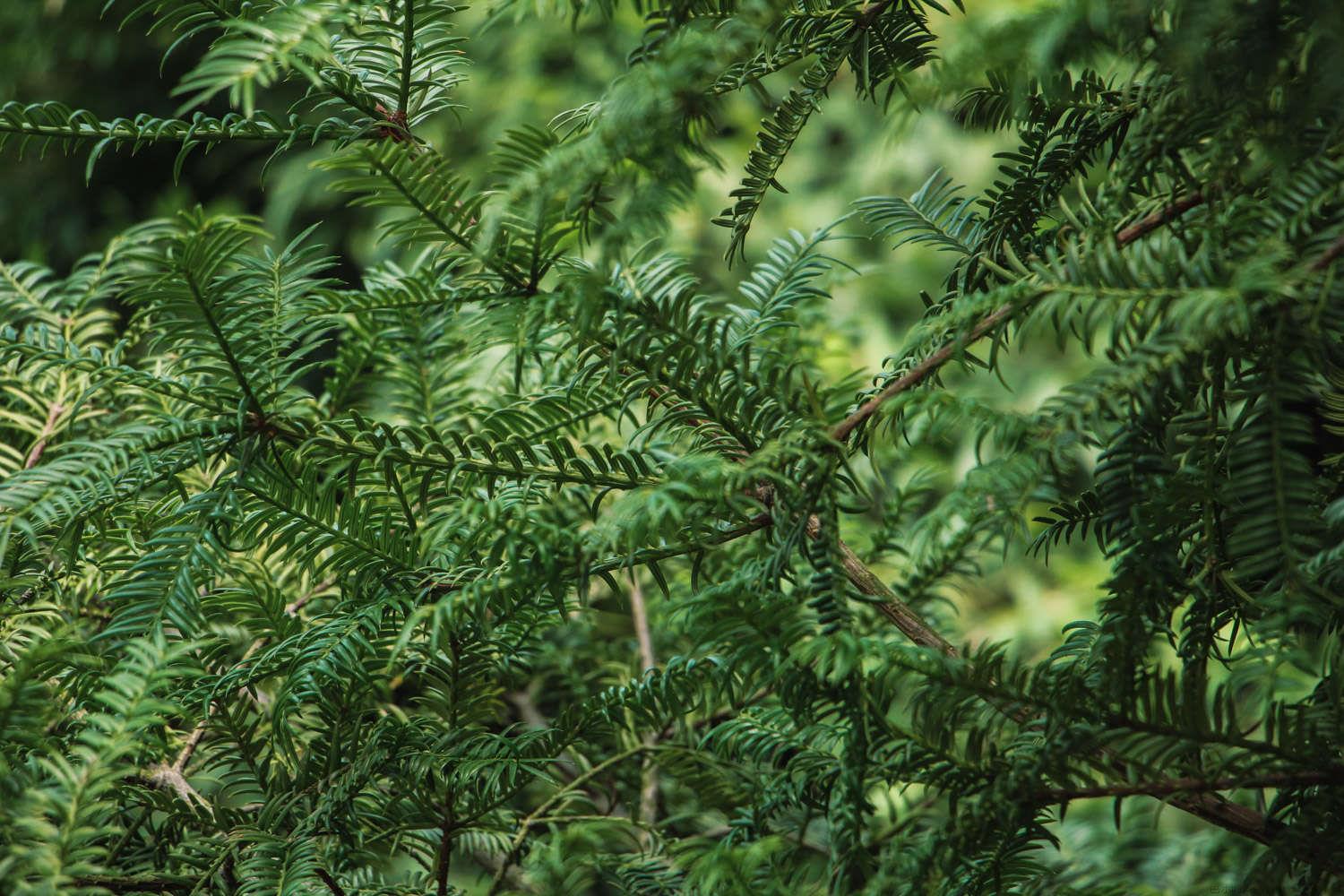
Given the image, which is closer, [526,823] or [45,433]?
[526,823]

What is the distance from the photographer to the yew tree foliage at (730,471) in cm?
33

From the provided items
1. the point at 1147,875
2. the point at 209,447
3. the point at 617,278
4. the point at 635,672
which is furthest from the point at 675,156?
the point at 1147,875

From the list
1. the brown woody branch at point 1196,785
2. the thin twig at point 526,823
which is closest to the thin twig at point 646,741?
the thin twig at point 526,823

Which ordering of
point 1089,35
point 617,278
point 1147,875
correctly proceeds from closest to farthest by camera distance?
point 1089,35 → point 617,278 → point 1147,875

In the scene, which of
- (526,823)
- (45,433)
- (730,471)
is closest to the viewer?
(730,471)

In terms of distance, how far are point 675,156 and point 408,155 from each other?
11cm

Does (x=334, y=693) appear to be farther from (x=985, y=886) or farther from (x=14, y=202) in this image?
(x=14, y=202)

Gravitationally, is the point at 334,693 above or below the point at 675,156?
below

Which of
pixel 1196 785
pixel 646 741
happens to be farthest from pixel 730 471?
pixel 646 741

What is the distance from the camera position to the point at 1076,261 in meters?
0.35

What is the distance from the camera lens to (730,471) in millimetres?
354

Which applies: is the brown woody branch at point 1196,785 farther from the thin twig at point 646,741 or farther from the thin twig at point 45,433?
the thin twig at point 45,433

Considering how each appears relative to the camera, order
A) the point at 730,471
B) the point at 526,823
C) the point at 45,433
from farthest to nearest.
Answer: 1. the point at 45,433
2. the point at 526,823
3. the point at 730,471

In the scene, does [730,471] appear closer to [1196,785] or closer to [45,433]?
[1196,785]
